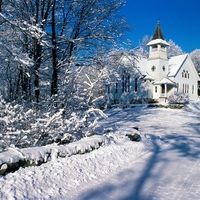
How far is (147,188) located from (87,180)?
1312 millimetres

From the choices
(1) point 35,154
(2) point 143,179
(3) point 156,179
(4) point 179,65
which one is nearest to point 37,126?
(1) point 35,154

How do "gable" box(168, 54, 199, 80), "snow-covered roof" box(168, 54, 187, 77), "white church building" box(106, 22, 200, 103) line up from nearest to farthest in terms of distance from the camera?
1. "white church building" box(106, 22, 200, 103)
2. "snow-covered roof" box(168, 54, 187, 77)
3. "gable" box(168, 54, 199, 80)

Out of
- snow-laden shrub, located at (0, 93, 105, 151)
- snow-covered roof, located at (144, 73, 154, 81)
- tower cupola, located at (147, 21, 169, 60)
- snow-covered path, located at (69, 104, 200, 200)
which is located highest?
tower cupola, located at (147, 21, 169, 60)

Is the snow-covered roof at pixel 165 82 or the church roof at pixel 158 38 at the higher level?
the church roof at pixel 158 38

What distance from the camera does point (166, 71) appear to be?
31.3 metres

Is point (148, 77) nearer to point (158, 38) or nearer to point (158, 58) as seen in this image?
point (158, 58)

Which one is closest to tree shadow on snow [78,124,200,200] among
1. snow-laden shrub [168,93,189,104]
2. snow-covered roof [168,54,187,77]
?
snow-laden shrub [168,93,189,104]

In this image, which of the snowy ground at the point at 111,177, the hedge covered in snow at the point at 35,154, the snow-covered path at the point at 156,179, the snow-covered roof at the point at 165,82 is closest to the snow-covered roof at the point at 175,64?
the snow-covered roof at the point at 165,82

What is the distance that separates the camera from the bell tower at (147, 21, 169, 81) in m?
30.2

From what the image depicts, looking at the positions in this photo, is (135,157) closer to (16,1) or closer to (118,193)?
(118,193)

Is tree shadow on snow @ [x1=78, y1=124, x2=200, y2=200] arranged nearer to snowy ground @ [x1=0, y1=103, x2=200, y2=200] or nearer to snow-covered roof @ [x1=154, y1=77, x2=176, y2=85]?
snowy ground @ [x1=0, y1=103, x2=200, y2=200]

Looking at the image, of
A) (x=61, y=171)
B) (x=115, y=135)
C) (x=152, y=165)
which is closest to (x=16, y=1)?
(x=115, y=135)

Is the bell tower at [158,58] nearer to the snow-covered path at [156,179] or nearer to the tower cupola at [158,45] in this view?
the tower cupola at [158,45]

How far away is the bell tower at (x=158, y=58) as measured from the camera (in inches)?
1188
